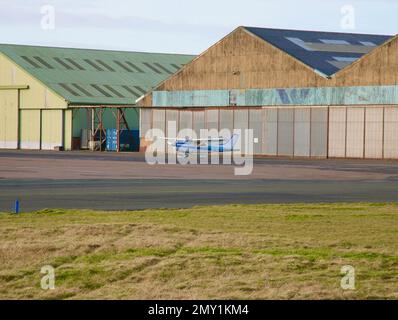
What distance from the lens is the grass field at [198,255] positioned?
19.3 metres

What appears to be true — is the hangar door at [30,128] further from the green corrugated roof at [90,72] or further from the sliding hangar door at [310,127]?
the sliding hangar door at [310,127]

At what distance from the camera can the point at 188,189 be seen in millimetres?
48094

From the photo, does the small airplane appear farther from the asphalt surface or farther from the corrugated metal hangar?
the asphalt surface

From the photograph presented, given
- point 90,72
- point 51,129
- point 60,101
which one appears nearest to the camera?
point 60,101

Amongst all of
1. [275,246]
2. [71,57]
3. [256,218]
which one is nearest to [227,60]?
[71,57]

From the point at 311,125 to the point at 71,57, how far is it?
4234 cm

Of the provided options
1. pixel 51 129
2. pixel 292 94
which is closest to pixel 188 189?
pixel 292 94

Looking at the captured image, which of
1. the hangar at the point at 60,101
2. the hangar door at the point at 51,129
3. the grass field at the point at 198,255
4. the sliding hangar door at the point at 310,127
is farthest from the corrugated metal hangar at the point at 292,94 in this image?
the grass field at the point at 198,255

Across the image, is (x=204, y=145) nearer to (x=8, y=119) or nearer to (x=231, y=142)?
(x=231, y=142)

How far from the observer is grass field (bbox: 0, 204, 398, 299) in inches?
759

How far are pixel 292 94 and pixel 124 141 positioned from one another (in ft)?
89.4

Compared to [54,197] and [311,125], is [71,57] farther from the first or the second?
[54,197]

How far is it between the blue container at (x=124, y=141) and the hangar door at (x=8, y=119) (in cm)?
1147

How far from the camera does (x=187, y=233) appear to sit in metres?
26.7
